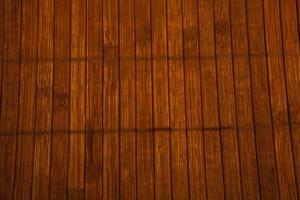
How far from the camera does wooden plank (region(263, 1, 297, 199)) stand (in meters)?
2.30

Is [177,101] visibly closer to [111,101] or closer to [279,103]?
[111,101]

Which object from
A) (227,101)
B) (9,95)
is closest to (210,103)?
(227,101)

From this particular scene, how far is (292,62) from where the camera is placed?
2.45 m

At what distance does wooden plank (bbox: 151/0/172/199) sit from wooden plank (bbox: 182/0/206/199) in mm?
117

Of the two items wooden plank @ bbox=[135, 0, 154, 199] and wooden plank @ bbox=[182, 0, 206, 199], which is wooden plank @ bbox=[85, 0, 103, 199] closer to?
wooden plank @ bbox=[135, 0, 154, 199]

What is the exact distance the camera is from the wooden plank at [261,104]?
2.30 metres

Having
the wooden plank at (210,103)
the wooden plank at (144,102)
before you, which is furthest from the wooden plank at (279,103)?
the wooden plank at (144,102)

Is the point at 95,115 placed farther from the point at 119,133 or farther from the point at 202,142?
the point at 202,142

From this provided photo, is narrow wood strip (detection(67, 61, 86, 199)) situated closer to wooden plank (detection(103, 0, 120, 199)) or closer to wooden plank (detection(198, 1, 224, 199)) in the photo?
wooden plank (detection(103, 0, 120, 199))

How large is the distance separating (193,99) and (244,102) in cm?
29

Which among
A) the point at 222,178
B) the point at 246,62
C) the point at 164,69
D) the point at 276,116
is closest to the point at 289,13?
the point at 246,62

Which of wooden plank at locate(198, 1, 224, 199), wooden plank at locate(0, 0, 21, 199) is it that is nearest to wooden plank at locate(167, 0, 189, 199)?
wooden plank at locate(198, 1, 224, 199)

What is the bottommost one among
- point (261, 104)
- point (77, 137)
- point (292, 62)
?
point (77, 137)

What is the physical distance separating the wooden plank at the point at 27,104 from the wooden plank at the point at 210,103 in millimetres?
971
